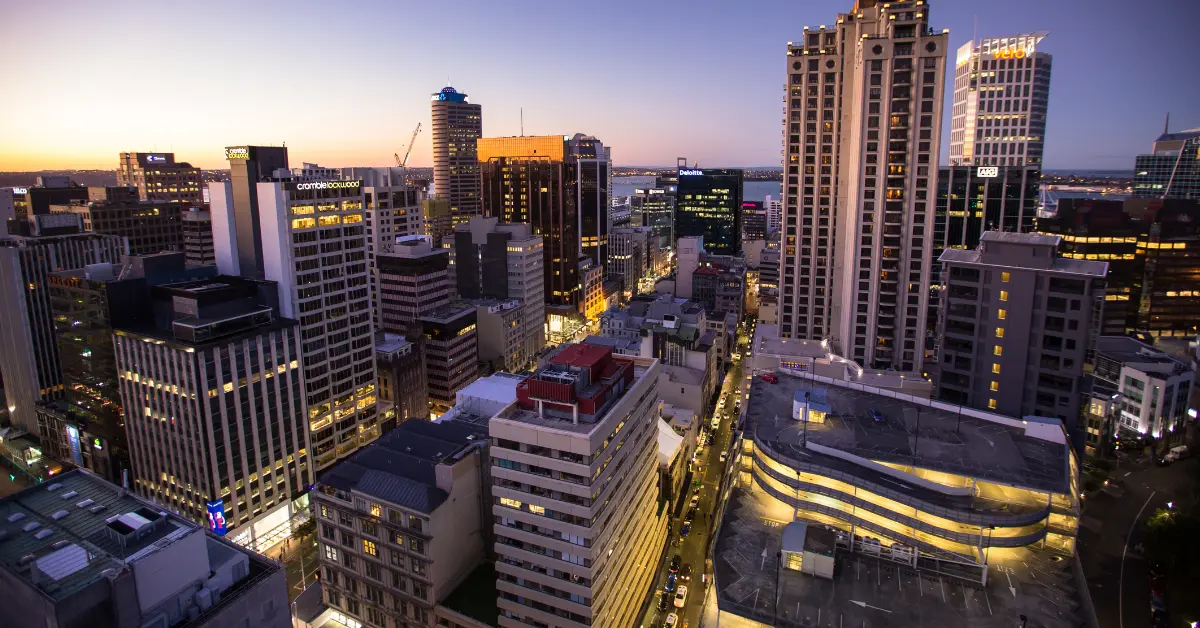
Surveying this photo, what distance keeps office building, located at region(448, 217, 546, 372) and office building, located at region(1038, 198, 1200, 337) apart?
12659 cm

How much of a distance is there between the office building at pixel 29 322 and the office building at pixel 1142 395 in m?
183

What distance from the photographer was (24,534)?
128 feet

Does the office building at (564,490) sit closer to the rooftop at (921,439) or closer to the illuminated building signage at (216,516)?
the rooftop at (921,439)

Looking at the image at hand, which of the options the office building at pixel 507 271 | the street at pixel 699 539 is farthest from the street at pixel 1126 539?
the office building at pixel 507 271

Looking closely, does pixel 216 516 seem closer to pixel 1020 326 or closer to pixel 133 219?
pixel 1020 326

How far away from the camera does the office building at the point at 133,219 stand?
550ft

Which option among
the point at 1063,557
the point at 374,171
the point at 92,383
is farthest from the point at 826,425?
the point at 374,171

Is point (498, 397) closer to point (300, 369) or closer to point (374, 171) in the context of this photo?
point (300, 369)

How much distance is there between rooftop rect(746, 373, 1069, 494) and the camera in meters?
56.7

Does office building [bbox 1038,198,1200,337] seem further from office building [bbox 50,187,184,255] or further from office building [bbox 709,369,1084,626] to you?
office building [bbox 50,187,184,255]

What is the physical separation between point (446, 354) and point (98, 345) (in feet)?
183

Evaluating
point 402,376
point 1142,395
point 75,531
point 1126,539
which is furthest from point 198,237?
point 1142,395

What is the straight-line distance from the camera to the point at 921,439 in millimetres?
62438

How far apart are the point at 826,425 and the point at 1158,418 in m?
80.6
